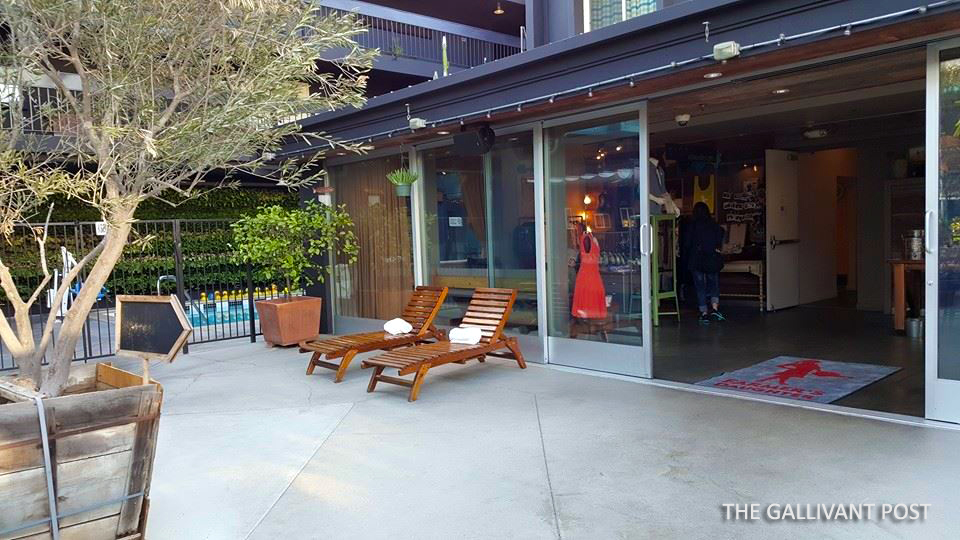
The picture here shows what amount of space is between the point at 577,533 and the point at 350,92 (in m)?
3.36

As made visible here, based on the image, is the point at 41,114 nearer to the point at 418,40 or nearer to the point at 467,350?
the point at 467,350

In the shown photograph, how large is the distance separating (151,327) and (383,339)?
3028 millimetres

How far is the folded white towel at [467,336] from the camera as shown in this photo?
6191 millimetres

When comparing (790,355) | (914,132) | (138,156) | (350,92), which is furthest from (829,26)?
(914,132)

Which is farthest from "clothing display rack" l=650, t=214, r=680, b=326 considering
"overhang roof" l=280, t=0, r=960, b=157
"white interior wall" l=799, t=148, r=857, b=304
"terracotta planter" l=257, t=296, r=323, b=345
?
"terracotta planter" l=257, t=296, r=323, b=345

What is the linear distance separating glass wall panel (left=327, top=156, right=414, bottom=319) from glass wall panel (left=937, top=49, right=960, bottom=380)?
5.36m

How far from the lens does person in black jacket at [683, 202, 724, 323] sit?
30.4 ft

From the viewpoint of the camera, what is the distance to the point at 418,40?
18328 mm

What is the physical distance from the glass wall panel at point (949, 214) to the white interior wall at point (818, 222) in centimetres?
679

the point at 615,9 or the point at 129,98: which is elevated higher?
the point at 615,9

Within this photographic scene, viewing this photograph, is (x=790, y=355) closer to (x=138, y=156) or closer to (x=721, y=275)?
(x=721, y=275)

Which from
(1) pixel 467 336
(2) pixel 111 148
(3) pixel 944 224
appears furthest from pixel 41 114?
(3) pixel 944 224

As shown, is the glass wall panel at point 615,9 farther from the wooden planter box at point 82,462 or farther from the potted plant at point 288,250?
the wooden planter box at point 82,462

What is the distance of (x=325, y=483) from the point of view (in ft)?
12.2
